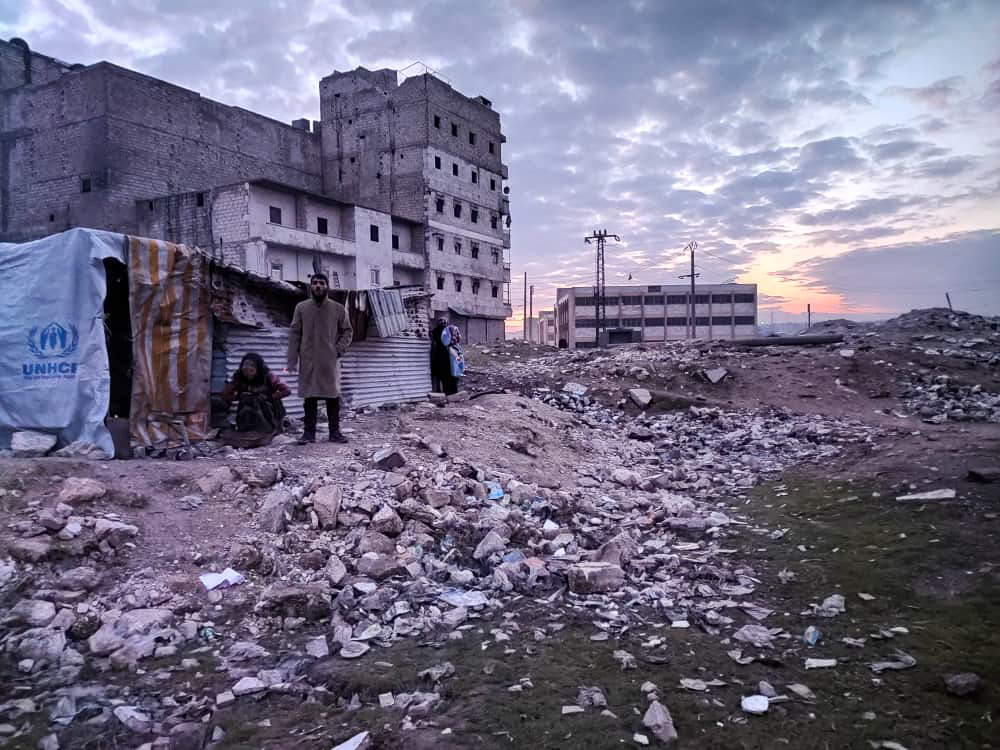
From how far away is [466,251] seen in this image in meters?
38.1

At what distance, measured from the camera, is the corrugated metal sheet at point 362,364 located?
288 inches

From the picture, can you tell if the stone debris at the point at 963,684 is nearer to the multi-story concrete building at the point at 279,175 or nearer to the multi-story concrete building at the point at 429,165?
the multi-story concrete building at the point at 279,175

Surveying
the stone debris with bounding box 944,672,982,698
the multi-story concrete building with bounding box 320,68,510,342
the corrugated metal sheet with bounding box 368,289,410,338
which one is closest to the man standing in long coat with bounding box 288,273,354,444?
the corrugated metal sheet with bounding box 368,289,410,338

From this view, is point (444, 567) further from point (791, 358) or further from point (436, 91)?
point (436, 91)

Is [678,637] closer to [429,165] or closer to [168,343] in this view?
[168,343]

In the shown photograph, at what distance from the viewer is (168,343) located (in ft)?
21.7

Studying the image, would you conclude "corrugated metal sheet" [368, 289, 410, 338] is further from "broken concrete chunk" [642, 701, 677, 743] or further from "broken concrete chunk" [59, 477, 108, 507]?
"broken concrete chunk" [642, 701, 677, 743]

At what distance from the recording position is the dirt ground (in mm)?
2521

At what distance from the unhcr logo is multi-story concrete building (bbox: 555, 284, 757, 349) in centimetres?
5162

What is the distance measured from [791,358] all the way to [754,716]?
1377cm

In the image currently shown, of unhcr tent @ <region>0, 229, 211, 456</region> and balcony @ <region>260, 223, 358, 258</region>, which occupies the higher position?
balcony @ <region>260, 223, 358, 258</region>

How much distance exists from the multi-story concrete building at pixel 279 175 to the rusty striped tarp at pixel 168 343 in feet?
69.3

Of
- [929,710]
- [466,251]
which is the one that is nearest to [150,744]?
[929,710]

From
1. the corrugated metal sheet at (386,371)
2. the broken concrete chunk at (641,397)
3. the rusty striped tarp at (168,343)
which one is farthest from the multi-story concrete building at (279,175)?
the rusty striped tarp at (168,343)
